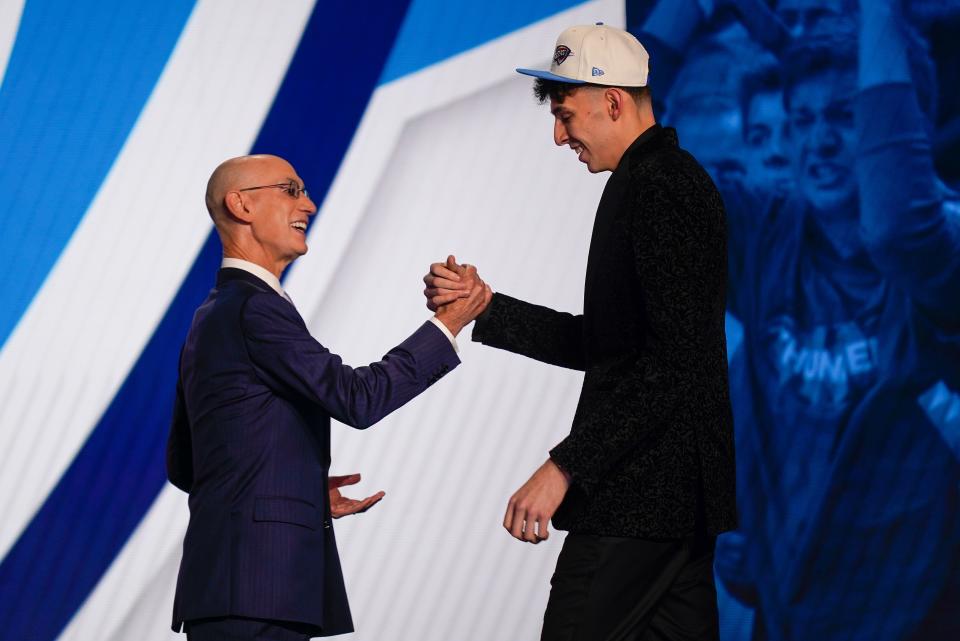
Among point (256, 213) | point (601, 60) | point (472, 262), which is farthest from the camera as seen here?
point (472, 262)

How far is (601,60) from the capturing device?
1.92 metres

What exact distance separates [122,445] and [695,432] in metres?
2.07

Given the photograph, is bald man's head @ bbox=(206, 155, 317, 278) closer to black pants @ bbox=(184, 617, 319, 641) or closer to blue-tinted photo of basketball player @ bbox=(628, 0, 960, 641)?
black pants @ bbox=(184, 617, 319, 641)

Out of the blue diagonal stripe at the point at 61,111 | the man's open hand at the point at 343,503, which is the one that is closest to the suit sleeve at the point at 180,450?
the man's open hand at the point at 343,503

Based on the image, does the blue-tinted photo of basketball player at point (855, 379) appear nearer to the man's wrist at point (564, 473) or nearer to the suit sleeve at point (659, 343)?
the suit sleeve at point (659, 343)

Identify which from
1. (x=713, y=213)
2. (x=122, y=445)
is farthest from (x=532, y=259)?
Answer: (x=713, y=213)

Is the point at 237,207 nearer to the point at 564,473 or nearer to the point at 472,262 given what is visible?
the point at 564,473

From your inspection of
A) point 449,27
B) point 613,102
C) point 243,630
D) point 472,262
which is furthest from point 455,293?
point 449,27

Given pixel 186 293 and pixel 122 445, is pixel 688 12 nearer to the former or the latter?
pixel 186 293

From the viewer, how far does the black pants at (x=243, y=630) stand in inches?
72.5

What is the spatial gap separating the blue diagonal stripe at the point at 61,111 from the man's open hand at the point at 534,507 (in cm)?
211

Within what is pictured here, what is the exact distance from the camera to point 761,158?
3543 mm

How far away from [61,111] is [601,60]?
2.00 metres

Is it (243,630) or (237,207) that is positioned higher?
(237,207)
